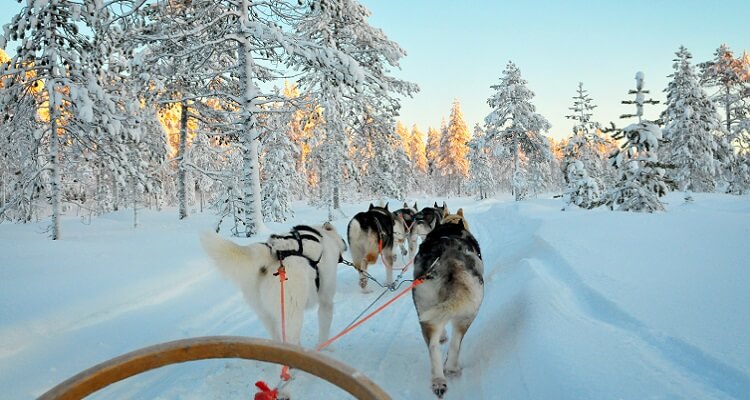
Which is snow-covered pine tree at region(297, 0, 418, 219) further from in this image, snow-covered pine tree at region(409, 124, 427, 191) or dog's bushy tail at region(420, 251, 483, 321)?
snow-covered pine tree at region(409, 124, 427, 191)

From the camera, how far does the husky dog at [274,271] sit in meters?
2.93

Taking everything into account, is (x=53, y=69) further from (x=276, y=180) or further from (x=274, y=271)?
(x=276, y=180)

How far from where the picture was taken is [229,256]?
9.57 feet

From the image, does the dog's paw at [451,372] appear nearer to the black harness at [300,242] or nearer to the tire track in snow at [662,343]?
the tire track in snow at [662,343]

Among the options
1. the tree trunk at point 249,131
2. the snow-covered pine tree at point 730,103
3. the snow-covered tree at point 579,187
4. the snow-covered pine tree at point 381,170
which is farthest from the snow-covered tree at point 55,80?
the snow-covered pine tree at point 730,103

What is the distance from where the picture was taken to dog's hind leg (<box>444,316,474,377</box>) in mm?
3250

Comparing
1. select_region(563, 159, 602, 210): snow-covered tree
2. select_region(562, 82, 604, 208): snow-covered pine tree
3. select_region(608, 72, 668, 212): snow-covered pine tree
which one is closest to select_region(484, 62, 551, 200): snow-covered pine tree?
select_region(562, 82, 604, 208): snow-covered pine tree

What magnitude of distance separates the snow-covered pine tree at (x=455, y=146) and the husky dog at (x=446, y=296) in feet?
174

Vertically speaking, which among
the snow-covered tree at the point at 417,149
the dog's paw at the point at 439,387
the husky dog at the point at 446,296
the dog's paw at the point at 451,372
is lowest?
the dog's paw at the point at 451,372

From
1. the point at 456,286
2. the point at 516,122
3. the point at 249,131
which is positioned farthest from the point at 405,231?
the point at 516,122

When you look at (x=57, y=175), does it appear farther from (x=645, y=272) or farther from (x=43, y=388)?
(x=645, y=272)

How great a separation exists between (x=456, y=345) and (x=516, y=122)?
32886 mm

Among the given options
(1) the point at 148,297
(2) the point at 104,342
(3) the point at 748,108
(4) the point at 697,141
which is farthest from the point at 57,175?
(3) the point at 748,108

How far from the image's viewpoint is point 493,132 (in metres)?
33.8
